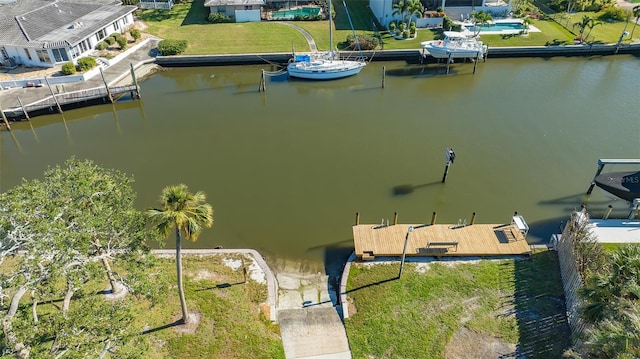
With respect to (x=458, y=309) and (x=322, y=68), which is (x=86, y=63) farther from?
(x=458, y=309)

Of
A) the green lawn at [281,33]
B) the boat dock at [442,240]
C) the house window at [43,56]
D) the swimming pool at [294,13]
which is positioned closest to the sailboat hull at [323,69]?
the green lawn at [281,33]

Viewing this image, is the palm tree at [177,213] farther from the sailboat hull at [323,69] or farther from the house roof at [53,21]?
the house roof at [53,21]

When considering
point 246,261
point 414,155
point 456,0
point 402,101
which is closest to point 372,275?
point 246,261

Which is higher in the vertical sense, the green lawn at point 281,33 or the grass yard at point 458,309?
the green lawn at point 281,33

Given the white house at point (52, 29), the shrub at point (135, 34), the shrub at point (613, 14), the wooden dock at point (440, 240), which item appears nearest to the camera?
the wooden dock at point (440, 240)

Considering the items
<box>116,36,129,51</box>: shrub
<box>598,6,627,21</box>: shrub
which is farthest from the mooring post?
<box>598,6,627,21</box>: shrub

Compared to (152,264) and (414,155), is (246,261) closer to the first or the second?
(152,264)

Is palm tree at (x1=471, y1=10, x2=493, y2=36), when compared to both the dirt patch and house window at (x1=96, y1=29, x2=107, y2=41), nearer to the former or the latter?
the dirt patch
